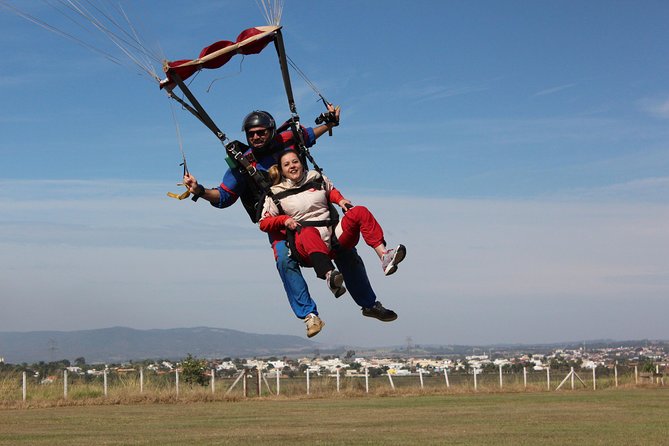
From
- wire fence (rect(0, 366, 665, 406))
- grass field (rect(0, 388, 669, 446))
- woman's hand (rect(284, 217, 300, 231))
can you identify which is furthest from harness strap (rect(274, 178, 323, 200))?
wire fence (rect(0, 366, 665, 406))

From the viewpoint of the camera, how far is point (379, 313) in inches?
353

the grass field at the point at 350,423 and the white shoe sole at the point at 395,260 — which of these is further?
the grass field at the point at 350,423

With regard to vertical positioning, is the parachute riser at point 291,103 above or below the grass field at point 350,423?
above

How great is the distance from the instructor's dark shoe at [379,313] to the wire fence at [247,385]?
26.5 metres

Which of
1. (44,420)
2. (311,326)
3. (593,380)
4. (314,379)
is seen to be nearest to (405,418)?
(44,420)

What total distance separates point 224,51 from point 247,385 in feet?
112

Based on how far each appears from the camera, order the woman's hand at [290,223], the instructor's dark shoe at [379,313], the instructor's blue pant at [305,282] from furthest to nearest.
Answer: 1. the instructor's dark shoe at [379,313]
2. the instructor's blue pant at [305,282]
3. the woman's hand at [290,223]

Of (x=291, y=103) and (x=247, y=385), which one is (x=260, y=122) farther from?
(x=247, y=385)

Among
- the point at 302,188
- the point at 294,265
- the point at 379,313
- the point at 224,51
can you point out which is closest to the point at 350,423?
the point at 379,313

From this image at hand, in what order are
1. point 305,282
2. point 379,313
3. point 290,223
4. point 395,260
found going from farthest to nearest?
point 379,313, point 305,282, point 290,223, point 395,260

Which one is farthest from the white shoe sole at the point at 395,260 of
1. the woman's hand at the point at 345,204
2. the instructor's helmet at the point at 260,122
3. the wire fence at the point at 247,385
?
the wire fence at the point at 247,385

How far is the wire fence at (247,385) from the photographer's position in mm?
34981

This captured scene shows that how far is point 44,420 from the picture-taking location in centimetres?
2545

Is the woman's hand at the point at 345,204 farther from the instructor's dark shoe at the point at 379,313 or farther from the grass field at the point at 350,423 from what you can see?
the grass field at the point at 350,423
